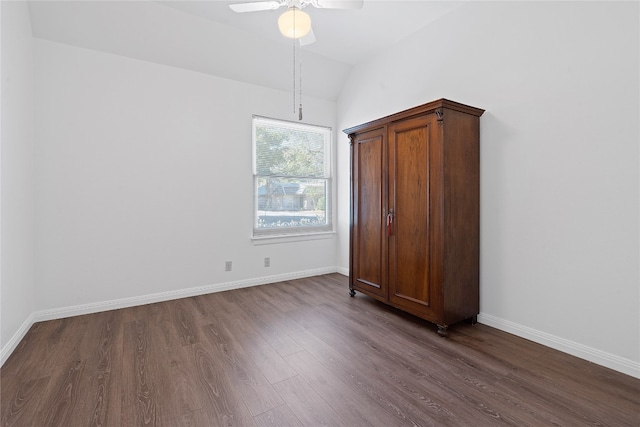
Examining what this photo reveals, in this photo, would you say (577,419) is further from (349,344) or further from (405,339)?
(349,344)

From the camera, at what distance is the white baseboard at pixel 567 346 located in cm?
195

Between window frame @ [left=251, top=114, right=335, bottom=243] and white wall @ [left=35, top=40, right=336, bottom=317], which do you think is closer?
white wall @ [left=35, top=40, right=336, bottom=317]

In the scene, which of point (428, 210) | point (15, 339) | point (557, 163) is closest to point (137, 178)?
point (15, 339)

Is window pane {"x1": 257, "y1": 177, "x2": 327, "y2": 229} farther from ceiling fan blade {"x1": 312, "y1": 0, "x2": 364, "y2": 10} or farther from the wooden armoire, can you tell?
ceiling fan blade {"x1": 312, "y1": 0, "x2": 364, "y2": 10}

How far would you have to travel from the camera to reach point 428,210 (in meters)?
2.58

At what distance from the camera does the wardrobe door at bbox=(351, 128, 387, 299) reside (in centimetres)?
305

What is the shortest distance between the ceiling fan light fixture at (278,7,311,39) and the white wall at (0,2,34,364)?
2.01 metres

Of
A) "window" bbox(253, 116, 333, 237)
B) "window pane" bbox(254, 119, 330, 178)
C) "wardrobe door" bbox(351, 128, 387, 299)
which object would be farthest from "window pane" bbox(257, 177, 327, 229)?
"wardrobe door" bbox(351, 128, 387, 299)

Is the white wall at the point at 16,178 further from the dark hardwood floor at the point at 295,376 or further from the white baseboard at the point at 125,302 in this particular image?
the dark hardwood floor at the point at 295,376

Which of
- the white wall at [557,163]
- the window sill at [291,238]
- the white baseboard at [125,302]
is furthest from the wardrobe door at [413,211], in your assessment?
the white baseboard at [125,302]

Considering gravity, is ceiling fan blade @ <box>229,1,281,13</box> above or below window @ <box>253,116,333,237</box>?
above

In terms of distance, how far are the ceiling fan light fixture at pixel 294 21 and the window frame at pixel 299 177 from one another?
1.96m

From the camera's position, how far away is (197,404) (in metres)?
1.65

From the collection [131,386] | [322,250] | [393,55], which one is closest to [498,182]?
[393,55]
